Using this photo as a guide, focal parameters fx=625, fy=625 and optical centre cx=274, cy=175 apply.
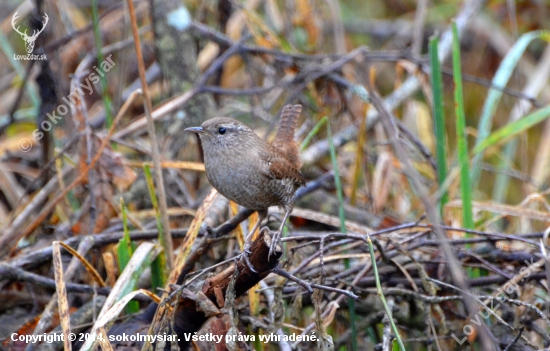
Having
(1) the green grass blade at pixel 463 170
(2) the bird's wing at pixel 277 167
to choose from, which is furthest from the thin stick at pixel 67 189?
(1) the green grass blade at pixel 463 170

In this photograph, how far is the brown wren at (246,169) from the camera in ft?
8.80

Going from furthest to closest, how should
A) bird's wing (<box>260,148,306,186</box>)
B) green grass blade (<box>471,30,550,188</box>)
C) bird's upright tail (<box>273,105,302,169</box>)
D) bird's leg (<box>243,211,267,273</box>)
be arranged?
1. green grass blade (<box>471,30,550,188</box>)
2. bird's upright tail (<box>273,105,302,169</box>)
3. bird's wing (<box>260,148,306,186</box>)
4. bird's leg (<box>243,211,267,273</box>)

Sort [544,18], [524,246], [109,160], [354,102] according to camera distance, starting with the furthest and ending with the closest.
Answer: [544,18]
[354,102]
[524,246]
[109,160]

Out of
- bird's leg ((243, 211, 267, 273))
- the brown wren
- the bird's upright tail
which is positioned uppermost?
the bird's upright tail

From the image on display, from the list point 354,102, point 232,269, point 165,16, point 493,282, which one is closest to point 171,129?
point 165,16

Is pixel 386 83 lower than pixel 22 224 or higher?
higher

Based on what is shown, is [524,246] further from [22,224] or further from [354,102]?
[22,224]

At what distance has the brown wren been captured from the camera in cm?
268

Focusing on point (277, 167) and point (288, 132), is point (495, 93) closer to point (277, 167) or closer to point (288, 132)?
point (288, 132)

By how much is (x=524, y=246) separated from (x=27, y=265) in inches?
98.9

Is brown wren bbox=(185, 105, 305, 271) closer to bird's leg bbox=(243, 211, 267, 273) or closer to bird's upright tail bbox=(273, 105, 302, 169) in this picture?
bird's leg bbox=(243, 211, 267, 273)

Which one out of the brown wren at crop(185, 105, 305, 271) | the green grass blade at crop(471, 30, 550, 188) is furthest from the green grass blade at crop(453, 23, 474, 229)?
the brown wren at crop(185, 105, 305, 271)

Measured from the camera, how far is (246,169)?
2.72 metres

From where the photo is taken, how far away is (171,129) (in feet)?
13.1
